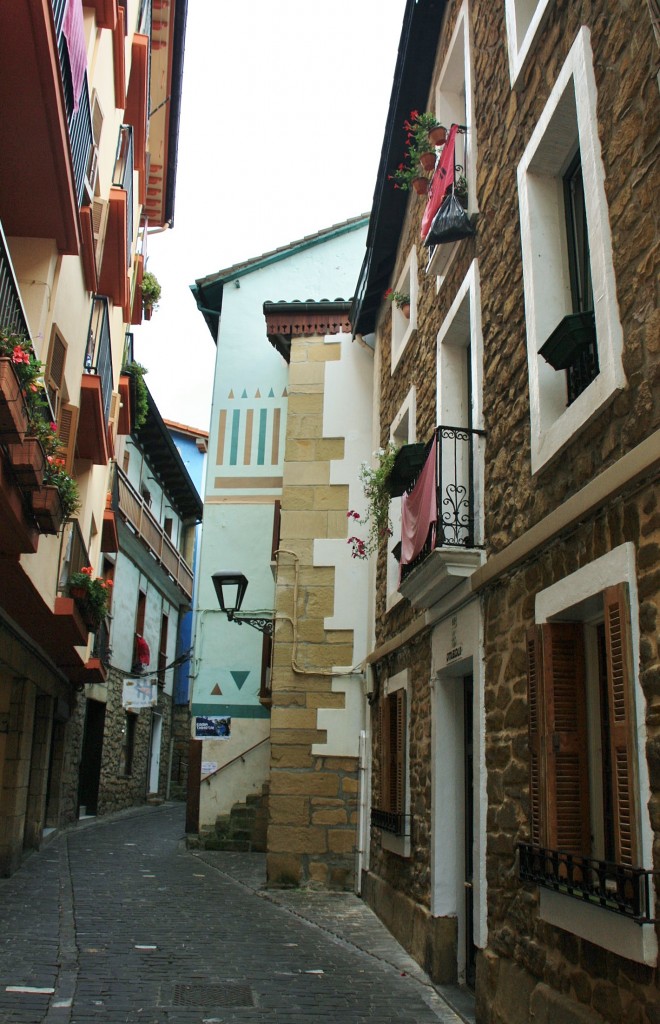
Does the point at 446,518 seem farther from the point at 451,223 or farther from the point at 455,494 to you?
the point at 451,223

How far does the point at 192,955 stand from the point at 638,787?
15.4 feet

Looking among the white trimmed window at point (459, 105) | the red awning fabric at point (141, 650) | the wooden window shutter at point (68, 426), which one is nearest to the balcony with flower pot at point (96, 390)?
the wooden window shutter at point (68, 426)

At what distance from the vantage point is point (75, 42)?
718 centimetres

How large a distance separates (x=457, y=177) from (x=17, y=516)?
13.7 feet

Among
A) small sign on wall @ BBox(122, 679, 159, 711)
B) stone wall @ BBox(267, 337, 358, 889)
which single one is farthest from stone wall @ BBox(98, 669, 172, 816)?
stone wall @ BBox(267, 337, 358, 889)

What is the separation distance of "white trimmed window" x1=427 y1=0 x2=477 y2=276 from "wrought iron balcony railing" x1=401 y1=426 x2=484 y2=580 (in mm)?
1759

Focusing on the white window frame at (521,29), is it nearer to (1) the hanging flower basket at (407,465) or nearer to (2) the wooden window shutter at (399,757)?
(1) the hanging flower basket at (407,465)

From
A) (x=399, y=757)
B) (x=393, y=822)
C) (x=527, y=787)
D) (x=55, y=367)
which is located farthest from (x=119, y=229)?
(x=527, y=787)

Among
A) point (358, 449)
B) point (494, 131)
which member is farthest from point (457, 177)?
point (358, 449)

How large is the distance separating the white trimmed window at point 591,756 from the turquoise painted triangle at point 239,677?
12026 millimetres

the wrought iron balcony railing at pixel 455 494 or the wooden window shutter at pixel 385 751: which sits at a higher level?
the wrought iron balcony railing at pixel 455 494

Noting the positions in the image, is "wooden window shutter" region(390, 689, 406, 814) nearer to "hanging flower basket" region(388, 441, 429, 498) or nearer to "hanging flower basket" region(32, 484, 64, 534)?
"hanging flower basket" region(388, 441, 429, 498)

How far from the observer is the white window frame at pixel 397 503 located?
9.41m

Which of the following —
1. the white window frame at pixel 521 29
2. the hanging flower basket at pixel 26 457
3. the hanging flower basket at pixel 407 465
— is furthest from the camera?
the hanging flower basket at pixel 407 465
